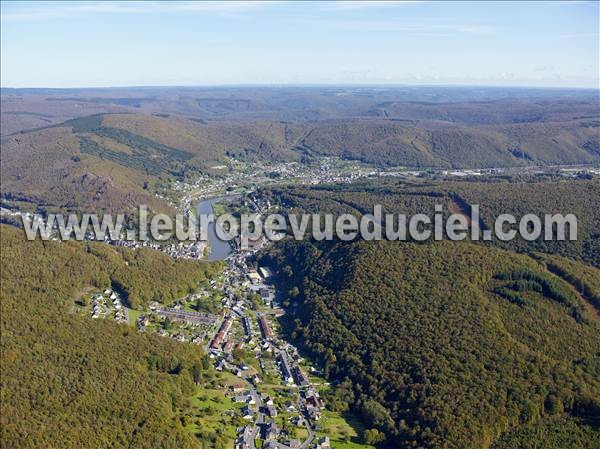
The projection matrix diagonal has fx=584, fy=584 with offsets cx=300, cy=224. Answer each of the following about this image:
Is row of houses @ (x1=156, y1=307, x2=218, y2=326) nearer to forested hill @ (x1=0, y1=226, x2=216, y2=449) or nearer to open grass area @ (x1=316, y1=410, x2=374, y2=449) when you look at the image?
forested hill @ (x1=0, y1=226, x2=216, y2=449)

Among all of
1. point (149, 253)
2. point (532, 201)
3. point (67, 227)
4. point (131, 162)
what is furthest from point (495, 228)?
point (131, 162)

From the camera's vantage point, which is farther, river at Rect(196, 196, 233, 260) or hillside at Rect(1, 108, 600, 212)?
hillside at Rect(1, 108, 600, 212)

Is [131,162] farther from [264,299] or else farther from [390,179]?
[264,299]

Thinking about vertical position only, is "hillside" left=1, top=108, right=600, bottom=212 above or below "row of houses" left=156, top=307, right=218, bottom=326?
above

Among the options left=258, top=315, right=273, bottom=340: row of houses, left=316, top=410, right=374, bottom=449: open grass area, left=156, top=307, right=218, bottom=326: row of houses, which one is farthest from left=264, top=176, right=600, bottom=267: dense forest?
left=316, top=410, right=374, bottom=449: open grass area

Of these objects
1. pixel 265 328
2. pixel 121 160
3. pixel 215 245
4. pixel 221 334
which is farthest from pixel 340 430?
pixel 121 160

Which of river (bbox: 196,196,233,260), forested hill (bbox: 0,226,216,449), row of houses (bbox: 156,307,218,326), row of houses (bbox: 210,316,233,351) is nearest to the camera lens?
forested hill (bbox: 0,226,216,449)
